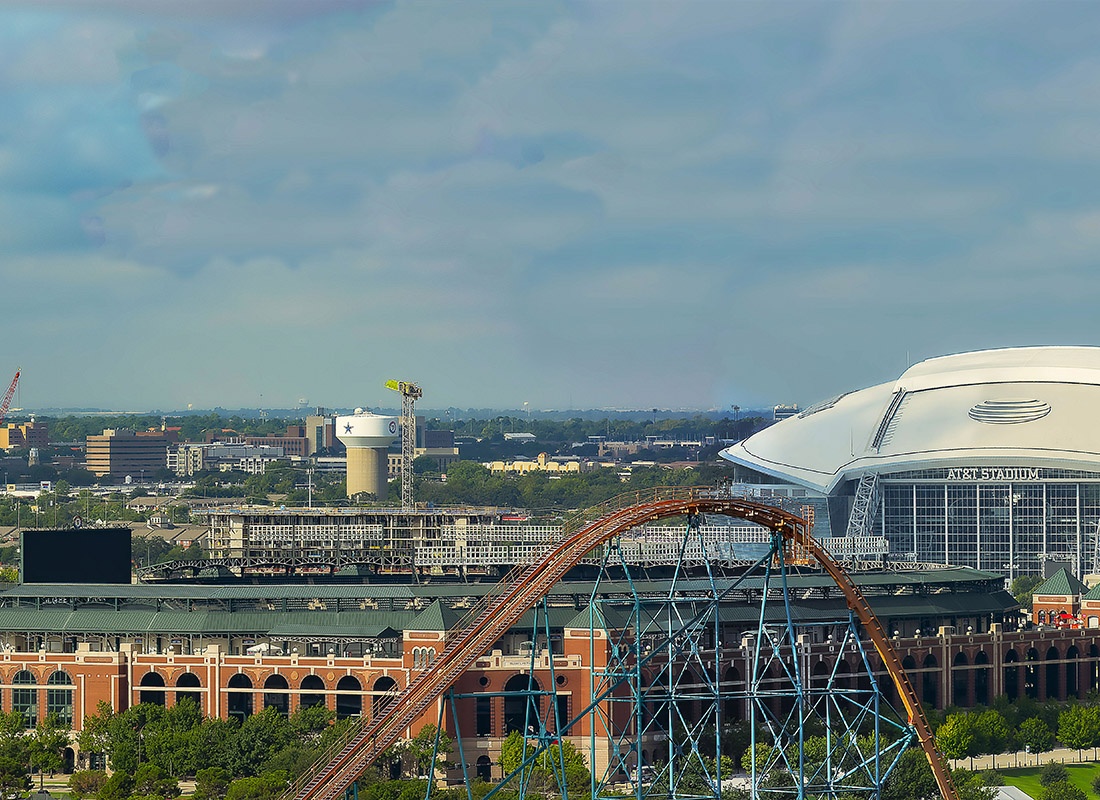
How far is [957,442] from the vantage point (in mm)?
172500

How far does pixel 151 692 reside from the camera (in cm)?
9800

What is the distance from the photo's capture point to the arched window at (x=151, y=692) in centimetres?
9800

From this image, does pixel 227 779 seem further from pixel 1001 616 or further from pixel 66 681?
pixel 1001 616

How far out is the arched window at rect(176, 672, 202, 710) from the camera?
3836 inches

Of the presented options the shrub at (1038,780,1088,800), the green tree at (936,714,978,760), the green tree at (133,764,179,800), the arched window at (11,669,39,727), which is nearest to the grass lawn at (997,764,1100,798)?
the green tree at (936,714,978,760)

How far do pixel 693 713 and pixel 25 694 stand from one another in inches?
1103

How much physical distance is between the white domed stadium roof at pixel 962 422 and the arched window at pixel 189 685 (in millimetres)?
83922

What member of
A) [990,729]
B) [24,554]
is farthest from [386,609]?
[990,729]

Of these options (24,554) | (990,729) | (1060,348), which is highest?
(1060,348)

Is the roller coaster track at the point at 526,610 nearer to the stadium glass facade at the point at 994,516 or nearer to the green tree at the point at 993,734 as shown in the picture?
the green tree at the point at 993,734

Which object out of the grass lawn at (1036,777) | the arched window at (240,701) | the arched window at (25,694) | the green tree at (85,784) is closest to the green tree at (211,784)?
the green tree at (85,784)

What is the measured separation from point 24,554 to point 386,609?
64.4ft

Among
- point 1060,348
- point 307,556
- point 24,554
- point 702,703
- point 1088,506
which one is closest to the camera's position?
point 702,703

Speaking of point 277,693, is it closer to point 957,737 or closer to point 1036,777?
point 957,737
